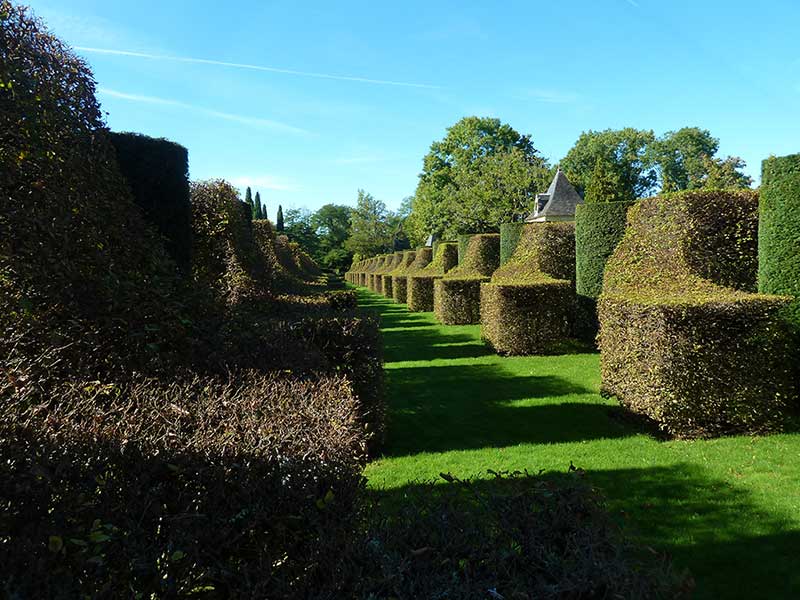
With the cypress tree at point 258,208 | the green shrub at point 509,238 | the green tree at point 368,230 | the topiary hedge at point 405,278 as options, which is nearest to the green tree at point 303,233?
the green tree at point 368,230

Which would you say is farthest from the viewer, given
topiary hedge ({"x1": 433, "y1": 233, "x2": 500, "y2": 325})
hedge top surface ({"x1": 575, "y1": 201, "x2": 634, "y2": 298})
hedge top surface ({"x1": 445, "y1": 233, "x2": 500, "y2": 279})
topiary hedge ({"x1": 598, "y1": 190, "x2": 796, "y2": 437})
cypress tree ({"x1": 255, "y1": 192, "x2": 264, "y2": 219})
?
cypress tree ({"x1": 255, "y1": 192, "x2": 264, "y2": 219})

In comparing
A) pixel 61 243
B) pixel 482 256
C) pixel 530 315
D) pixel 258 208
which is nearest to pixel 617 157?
pixel 258 208

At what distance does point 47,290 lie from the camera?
415 cm

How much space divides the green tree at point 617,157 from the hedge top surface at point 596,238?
178 feet

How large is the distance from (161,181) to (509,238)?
12039mm

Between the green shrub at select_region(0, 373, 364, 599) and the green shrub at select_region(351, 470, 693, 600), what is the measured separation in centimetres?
19

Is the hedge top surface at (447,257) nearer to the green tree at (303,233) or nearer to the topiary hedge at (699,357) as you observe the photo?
the topiary hedge at (699,357)

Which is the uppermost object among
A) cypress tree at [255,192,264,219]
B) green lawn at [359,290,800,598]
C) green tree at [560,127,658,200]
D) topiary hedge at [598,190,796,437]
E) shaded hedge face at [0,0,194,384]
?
Result: green tree at [560,127,658,200]

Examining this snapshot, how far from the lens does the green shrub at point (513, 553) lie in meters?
1.74

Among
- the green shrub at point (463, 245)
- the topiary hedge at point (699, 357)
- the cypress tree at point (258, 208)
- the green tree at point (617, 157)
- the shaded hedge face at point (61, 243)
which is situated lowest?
the topiary hedge at point (699, 357)

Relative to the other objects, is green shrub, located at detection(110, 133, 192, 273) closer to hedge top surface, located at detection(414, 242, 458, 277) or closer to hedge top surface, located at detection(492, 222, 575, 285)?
hedge top surface, located at detection(492, 222, 575, 285)

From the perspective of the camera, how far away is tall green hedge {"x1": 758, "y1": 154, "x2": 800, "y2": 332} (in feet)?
24.5

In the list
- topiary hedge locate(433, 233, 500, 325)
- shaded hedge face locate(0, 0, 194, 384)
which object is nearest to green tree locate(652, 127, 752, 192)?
topiary hedge locate(433, 233, 500, 325)

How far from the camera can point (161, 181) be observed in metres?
8.97
